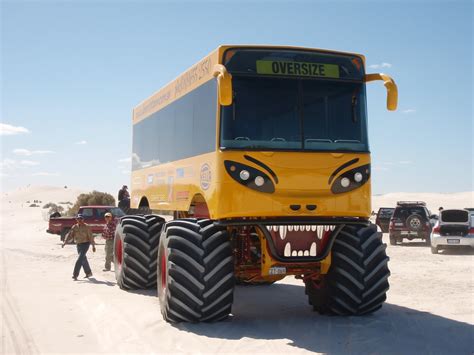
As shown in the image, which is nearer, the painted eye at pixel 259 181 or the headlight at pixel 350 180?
the painted eye at pixel 259 181

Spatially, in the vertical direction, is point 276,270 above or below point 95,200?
below

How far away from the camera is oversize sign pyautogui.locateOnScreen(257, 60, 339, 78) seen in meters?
9.32

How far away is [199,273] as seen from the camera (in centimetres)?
912

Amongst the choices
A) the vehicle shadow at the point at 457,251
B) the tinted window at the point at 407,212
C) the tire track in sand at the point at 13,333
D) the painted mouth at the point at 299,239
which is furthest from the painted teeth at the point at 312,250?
the tinted window at the point at 407,212

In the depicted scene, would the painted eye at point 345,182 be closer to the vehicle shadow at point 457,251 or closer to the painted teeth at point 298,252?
the painted teeth at point 298,252

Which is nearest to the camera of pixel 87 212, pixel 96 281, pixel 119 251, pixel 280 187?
pixel 280 187

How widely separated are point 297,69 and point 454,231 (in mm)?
15744

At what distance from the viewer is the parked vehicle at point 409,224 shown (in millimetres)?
27812

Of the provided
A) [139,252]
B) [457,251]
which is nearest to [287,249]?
[139,252]

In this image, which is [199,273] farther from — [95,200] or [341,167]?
[95,200]

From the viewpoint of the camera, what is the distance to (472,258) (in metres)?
21.6

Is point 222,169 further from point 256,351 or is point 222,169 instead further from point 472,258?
point 472,258

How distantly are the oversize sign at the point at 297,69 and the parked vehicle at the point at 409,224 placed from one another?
1942 centimetres

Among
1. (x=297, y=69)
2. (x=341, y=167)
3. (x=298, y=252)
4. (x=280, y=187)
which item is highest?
(x=297, y=69)
